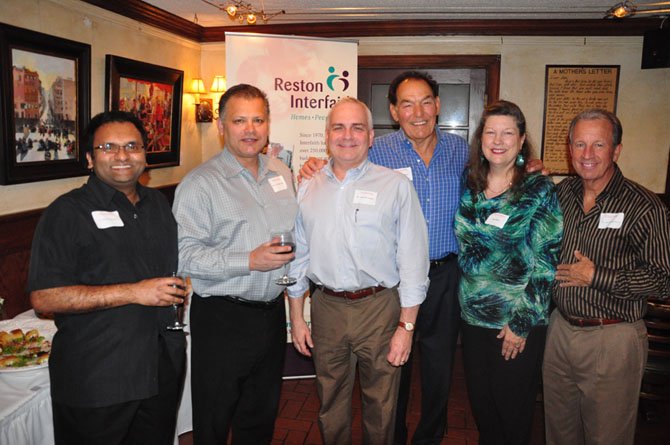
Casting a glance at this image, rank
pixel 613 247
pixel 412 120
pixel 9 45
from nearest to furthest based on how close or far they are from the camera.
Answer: pixel 613 247 → pixel 412 120 → pixel 9 45

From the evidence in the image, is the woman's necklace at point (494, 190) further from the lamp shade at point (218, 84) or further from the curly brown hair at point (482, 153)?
the lamp shade at point (218, 84)

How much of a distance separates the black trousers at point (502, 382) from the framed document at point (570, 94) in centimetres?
413

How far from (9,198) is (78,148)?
2.63ft

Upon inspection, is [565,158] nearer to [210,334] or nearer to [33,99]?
[210,334]

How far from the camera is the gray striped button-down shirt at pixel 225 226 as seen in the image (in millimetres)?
2100

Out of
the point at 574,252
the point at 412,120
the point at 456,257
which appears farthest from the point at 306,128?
the point at 574,252

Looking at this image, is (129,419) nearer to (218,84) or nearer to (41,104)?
(41,104)

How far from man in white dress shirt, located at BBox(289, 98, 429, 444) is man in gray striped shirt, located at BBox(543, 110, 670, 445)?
2.23 feet

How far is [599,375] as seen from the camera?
2.11 meters

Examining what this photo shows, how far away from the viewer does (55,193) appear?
13.3ft

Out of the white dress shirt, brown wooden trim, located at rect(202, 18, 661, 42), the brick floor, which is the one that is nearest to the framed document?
brown wooden trim, located at rect(202, 18, 661, 42)

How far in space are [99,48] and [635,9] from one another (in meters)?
5.31

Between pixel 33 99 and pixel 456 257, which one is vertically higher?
pixel 33 99

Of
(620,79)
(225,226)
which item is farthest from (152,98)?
(620,79)
